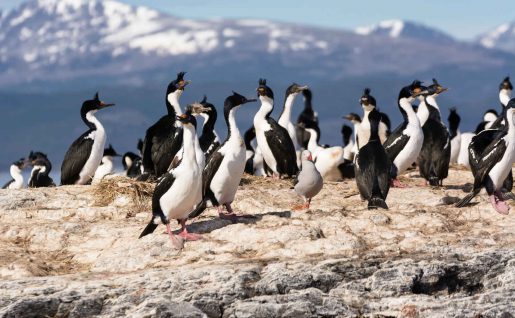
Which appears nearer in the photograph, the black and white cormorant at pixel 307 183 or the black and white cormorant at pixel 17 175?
the black and white cormorant at pixel 307 183

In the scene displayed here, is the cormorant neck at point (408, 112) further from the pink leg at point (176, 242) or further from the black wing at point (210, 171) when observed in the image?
the pink leg at point (176, 242)

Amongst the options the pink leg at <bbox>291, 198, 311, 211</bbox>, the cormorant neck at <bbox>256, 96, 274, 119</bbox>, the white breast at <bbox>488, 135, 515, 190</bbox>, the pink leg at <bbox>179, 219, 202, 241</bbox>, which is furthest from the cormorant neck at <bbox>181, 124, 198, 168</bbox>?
the cormorant neck at <bbox>256, 96, 274, 119</bbox>

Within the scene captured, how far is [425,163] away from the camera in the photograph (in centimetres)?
1934

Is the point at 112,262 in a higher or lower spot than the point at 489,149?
lower

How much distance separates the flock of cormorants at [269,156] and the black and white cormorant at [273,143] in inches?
0.7

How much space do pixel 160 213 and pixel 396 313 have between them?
3.41m

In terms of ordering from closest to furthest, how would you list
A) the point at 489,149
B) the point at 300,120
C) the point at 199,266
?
the point at 199,266 → the point at 489,149 → the point at 300,120

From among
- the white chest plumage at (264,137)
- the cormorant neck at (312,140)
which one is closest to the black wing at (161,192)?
the white chest plumage at (264,137)

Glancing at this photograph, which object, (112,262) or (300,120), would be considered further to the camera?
(300,120)

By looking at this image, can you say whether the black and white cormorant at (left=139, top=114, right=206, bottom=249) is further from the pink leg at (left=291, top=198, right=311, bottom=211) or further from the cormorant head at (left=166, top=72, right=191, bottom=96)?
the cormorant head at (left=166, top=72, right=191, bottom=96)

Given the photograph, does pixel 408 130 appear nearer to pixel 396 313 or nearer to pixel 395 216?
pixel 395 216

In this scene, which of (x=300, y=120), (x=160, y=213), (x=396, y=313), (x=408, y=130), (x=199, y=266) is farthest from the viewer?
(x=300, y=120)

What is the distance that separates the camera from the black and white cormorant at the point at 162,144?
1830cm

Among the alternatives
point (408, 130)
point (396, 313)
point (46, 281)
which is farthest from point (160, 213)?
point (408, 130)
